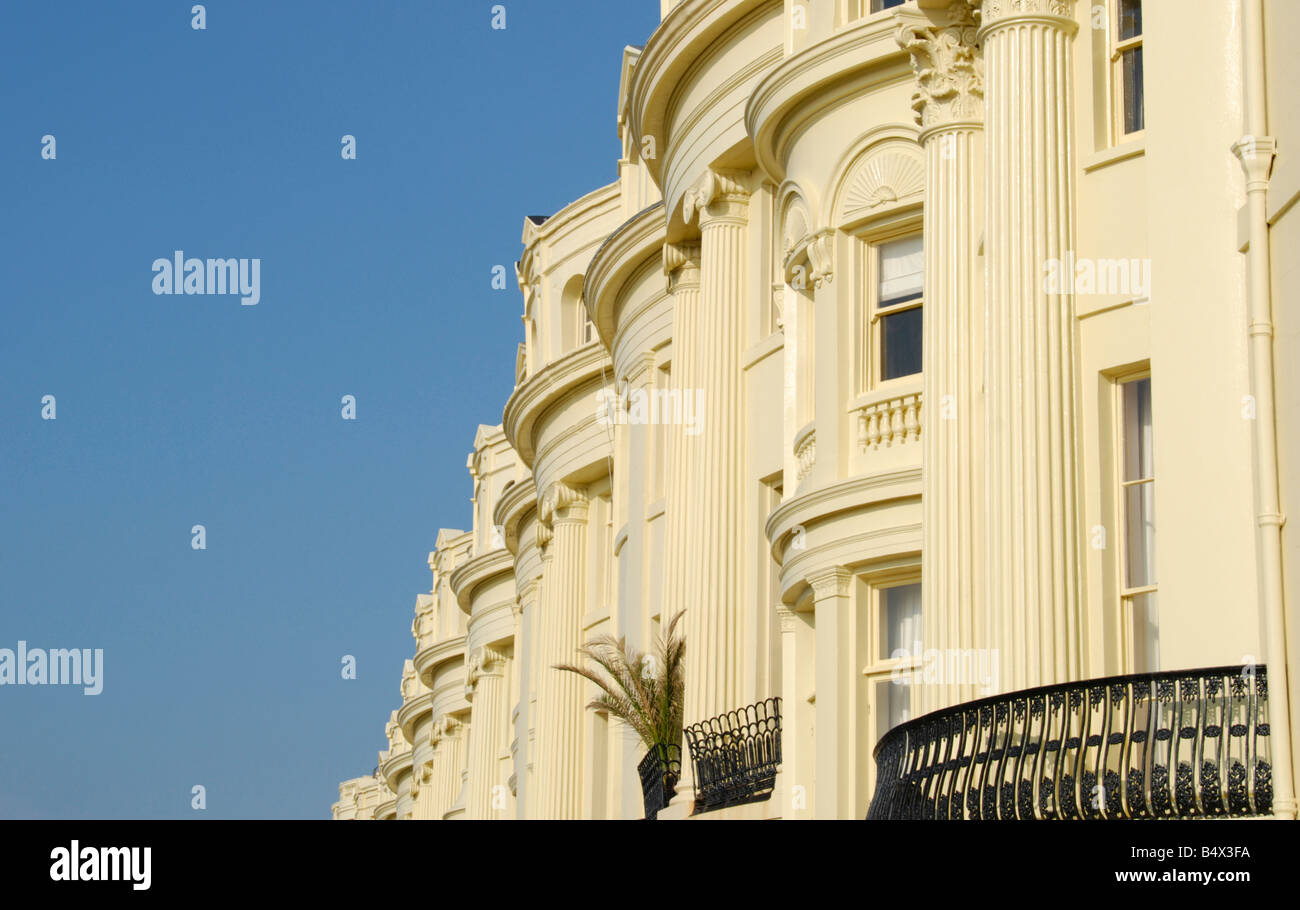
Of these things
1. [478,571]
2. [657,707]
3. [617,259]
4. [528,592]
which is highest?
[617,259]

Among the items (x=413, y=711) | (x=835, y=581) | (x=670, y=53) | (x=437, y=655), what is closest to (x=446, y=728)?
(x=437, y=655)

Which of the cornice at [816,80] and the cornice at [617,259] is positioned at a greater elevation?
the cornice at [617,259]

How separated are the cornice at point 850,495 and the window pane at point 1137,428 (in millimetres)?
3859

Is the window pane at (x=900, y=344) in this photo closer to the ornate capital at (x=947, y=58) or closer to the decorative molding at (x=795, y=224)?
the decorative molding at (x=795, y=224)

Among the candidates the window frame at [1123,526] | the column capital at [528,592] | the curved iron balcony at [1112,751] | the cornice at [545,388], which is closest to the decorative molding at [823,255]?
the window frame at [1123,526]

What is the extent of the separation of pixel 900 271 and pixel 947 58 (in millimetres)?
3096

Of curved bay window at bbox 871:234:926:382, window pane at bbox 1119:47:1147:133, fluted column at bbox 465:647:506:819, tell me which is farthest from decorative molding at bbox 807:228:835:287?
fluted column at bbox 465:647:506:819

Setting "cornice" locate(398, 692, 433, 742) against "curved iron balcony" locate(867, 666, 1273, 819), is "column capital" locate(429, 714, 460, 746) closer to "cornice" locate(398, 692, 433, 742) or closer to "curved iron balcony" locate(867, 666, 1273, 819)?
"cornice" locate(398, 692, 433, 742)

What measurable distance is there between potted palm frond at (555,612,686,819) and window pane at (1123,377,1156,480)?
11.2 metres

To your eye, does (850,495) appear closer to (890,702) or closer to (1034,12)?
(890,702)

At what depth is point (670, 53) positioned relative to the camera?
29.1 meters

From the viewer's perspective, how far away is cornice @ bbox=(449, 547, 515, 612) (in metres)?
54.3

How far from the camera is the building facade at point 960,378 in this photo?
50.1ft
